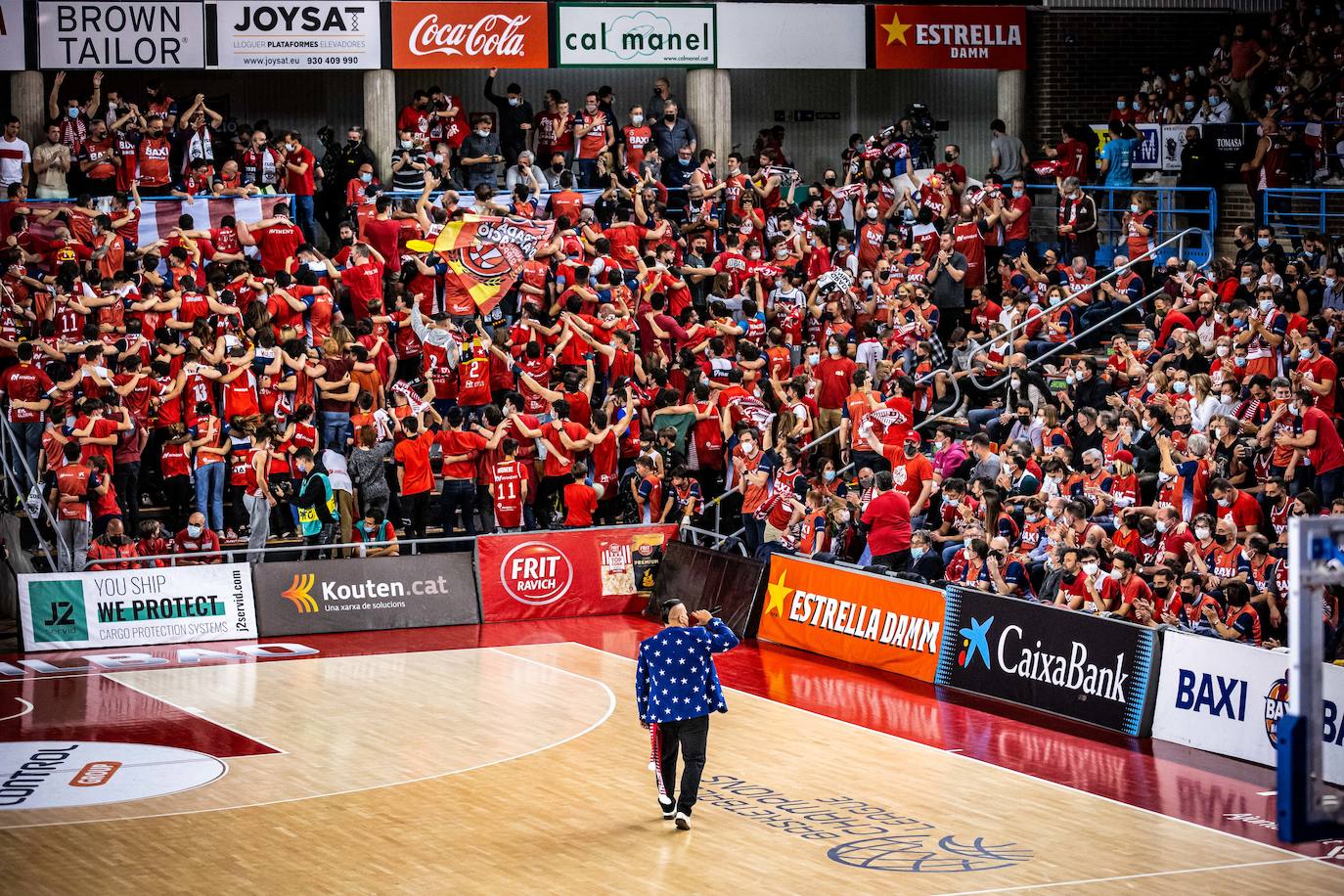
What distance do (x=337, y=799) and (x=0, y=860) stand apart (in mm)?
3106

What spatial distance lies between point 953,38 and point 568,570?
45.9 feet

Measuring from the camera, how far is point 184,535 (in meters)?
24.7

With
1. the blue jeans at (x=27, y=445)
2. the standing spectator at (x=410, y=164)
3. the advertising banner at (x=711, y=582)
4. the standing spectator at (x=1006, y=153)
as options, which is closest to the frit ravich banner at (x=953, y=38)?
the standing spectator at (x=1006, y=153)

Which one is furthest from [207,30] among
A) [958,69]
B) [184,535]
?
[958,69]

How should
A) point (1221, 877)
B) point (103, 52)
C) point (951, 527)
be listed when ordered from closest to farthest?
point (1221, 877)
point (951, 527)
point (103, 52)

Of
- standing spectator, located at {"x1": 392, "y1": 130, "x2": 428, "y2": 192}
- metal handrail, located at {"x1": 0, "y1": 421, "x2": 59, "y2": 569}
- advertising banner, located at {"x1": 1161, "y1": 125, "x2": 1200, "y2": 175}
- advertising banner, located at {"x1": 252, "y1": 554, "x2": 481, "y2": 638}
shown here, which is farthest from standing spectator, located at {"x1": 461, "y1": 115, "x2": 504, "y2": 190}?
advertising banner, located at {"x1": 1161, "y1": 125, "x2": 1200, "y2": 175}

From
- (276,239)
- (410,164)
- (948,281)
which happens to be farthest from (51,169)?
(948,281)

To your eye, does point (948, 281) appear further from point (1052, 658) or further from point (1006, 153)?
point (1052, 658)

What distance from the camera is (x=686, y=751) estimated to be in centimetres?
1603

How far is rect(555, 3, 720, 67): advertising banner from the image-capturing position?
108ft

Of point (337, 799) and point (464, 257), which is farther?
point (464, 257)

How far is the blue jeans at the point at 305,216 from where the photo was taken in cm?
2969

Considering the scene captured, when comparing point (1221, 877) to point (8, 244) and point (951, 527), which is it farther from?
point (8, 244)

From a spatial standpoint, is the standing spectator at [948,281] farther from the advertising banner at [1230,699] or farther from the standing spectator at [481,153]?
the advertising banner at [1230,699]
